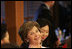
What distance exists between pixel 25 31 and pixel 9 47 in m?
0.44

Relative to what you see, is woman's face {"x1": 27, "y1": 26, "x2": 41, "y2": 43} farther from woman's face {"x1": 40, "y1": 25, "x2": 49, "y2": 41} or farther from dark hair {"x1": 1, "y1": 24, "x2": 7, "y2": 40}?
dark hair {"x1": 1, "y1": 24, "x2": 7, "y2": 40}

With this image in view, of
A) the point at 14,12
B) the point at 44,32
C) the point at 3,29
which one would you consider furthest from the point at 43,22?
the point at 3,29

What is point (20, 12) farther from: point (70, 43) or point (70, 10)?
point (70, 10)

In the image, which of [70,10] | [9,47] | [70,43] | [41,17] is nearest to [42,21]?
[41,17]

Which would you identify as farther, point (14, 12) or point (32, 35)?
point (14, 12)

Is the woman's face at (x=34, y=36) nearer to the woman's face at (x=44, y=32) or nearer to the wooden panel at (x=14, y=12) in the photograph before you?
the woman's face at (x=44, y=32)

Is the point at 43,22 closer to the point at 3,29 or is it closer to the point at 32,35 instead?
the point at 32,35

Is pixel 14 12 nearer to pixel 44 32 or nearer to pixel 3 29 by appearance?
pixel 3 29

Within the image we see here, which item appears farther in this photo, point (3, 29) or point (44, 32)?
point (3, 29)

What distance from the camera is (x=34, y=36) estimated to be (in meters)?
0.45

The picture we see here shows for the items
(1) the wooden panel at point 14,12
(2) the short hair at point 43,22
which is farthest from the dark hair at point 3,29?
(2) the short hair at point 43,22

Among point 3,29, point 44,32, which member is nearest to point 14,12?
point 3,29

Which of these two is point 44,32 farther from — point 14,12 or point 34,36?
point 14,12

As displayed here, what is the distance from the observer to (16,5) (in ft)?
2.22
